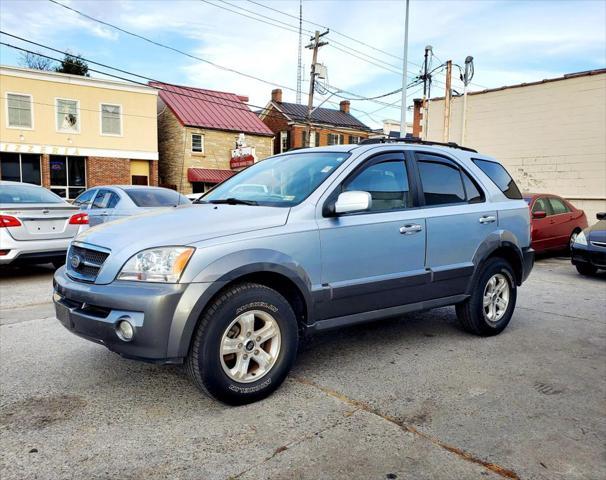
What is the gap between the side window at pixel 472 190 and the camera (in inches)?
197

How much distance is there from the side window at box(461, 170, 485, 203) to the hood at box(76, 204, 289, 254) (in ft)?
7.19

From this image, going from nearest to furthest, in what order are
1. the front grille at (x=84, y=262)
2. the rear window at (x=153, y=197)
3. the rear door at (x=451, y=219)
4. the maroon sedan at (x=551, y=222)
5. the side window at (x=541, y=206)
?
the front grille at (x=84, y=262) → the rear door at (x=451, y=219) → the rear window at (x=153, y=197) → the maroon sedan at (x=551, y=222) → the side window at (x=541, y=206)

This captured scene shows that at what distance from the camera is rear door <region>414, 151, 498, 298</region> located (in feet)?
14.9

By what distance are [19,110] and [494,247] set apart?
26175 millimetres

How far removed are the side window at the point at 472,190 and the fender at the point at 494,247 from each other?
0.37 m

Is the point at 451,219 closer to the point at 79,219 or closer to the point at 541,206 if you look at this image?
the point at 79,219

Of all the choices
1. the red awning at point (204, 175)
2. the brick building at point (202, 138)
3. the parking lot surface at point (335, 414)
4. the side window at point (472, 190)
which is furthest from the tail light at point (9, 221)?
the red awning at point (204, 175)

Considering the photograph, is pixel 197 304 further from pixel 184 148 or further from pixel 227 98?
pixel 227 98

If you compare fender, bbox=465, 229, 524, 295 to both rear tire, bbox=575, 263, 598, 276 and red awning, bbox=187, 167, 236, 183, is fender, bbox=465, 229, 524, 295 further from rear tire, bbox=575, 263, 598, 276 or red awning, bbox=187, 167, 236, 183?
red awning, bbox=187, 167, 236, 183

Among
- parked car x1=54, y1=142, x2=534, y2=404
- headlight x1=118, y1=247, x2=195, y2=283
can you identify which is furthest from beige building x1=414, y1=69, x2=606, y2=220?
headlight x1=118, y1=247, x2=195, y2=283

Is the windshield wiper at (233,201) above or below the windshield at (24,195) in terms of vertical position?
above

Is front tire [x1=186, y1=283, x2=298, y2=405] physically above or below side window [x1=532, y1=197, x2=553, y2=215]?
below

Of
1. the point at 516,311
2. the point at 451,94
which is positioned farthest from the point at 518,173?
the point at 516,311

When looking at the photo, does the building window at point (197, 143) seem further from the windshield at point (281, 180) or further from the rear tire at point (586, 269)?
the windshield at point (281, 180)
